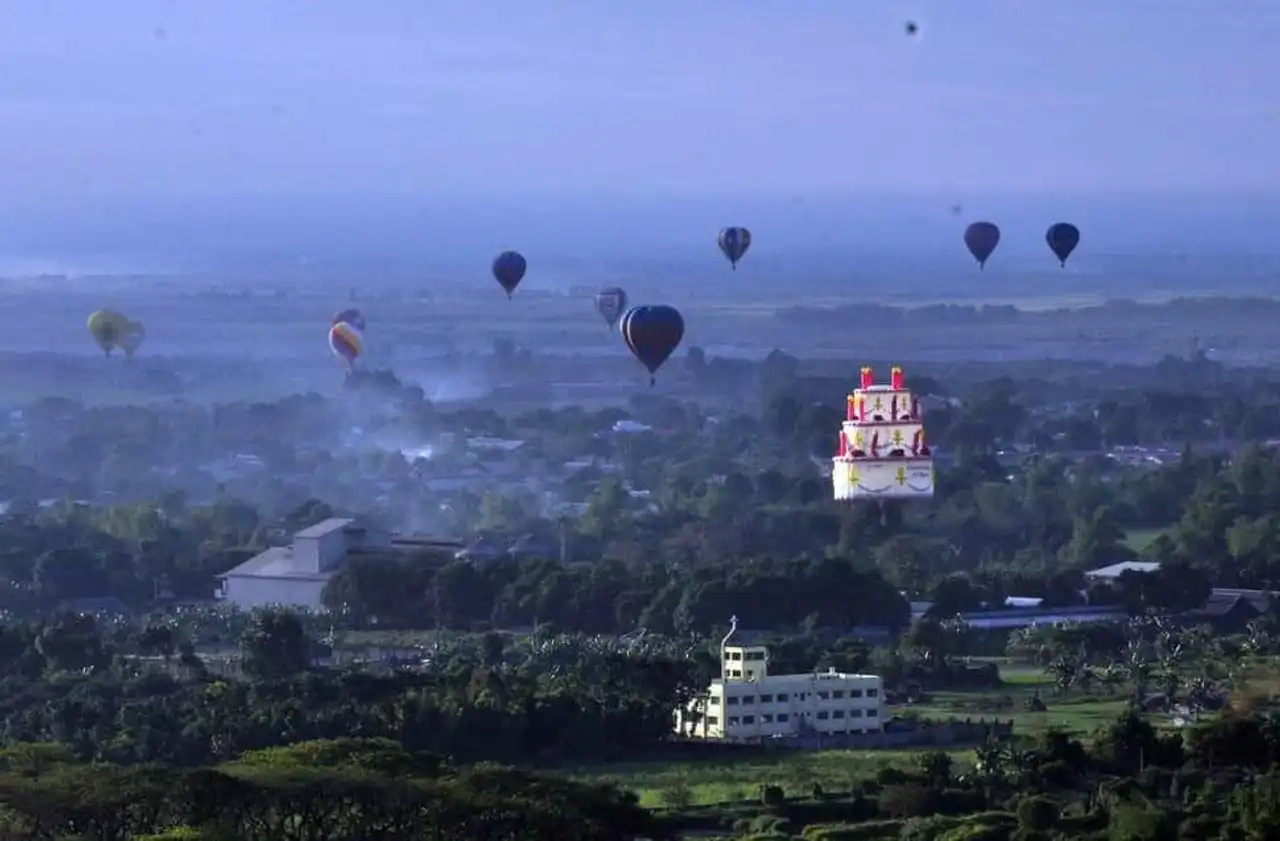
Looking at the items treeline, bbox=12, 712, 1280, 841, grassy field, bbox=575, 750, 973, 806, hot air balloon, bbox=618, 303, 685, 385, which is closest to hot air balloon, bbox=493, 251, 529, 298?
hot air balloon, bbox=618, 303, 685, 385

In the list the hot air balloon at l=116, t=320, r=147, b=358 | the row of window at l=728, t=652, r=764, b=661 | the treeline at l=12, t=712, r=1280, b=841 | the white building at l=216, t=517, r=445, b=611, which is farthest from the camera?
the hot air balloon at l=116, t=320, r=147, b=358

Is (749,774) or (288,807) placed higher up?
(749,774)

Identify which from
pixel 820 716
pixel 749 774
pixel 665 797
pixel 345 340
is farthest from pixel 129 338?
pixel 665 797

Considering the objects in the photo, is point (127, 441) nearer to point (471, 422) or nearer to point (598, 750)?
point (471, 422)

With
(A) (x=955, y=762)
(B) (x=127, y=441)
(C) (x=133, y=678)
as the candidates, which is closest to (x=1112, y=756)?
(A) (x=955, y=762)

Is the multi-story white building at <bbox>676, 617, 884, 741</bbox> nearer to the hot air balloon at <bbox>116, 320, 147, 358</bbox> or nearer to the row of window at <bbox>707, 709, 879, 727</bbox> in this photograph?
the row of window at <bbox>707, 709, 879, 727</bbox>

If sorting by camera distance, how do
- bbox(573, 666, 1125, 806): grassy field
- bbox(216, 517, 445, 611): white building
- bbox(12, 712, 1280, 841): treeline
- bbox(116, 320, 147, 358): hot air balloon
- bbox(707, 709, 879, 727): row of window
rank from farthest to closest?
bbox(116, 320, 147, 358): hot air balloon < bbox(216, 517, 445, 611): white building < bbox(707, 709, 879, 727): row of window < bbox(573, 666, 1125, 806): grassy field < bbox(12, 712, 1280, 841): treeline

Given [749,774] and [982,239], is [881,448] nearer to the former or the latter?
[749,774]

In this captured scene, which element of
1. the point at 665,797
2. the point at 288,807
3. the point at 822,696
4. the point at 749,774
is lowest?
the point at 288,807

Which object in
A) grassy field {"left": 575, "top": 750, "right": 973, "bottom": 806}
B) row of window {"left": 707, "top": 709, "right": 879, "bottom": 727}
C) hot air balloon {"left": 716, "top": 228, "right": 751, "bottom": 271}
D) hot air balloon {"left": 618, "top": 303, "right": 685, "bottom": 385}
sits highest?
hot air balloon {"left": 716, "top": 228, "right": 751, "bottom": 271}
